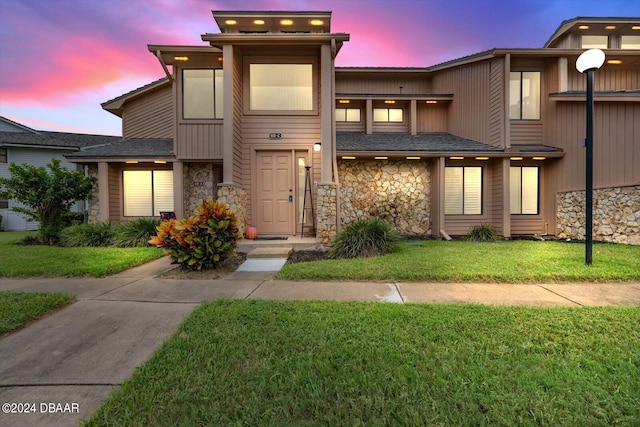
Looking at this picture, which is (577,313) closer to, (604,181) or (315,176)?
(315,176)

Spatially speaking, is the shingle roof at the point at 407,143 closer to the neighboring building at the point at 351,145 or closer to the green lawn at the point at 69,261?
the neighboring building at the point at 351,145

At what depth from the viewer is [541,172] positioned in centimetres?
1016

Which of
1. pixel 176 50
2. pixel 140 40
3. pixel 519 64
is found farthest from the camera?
pixel 140 40

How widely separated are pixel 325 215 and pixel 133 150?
729 centimetres

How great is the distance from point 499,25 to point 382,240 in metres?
23.5

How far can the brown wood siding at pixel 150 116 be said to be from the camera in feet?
37.0

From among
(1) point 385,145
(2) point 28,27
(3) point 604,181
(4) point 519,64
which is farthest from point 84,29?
(3) point 604,181

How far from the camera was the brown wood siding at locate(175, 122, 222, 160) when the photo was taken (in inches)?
359

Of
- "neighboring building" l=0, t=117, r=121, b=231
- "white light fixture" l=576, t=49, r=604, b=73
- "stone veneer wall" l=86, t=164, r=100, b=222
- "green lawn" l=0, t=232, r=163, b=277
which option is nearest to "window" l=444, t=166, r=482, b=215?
"white light fixture" l=576, t=49, r=604, b=73

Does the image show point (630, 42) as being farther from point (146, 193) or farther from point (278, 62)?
point (146, 193)

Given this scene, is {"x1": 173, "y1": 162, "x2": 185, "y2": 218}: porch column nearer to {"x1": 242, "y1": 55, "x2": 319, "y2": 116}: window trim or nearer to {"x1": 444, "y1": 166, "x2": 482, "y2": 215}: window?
{"x1": 242, "y1": 55, "x2": 319, "y2": 116}: window trim

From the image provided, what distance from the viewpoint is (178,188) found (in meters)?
9.34

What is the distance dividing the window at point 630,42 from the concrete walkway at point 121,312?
14.6 metres

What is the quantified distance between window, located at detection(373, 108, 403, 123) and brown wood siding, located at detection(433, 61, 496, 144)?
1973 millimetres
